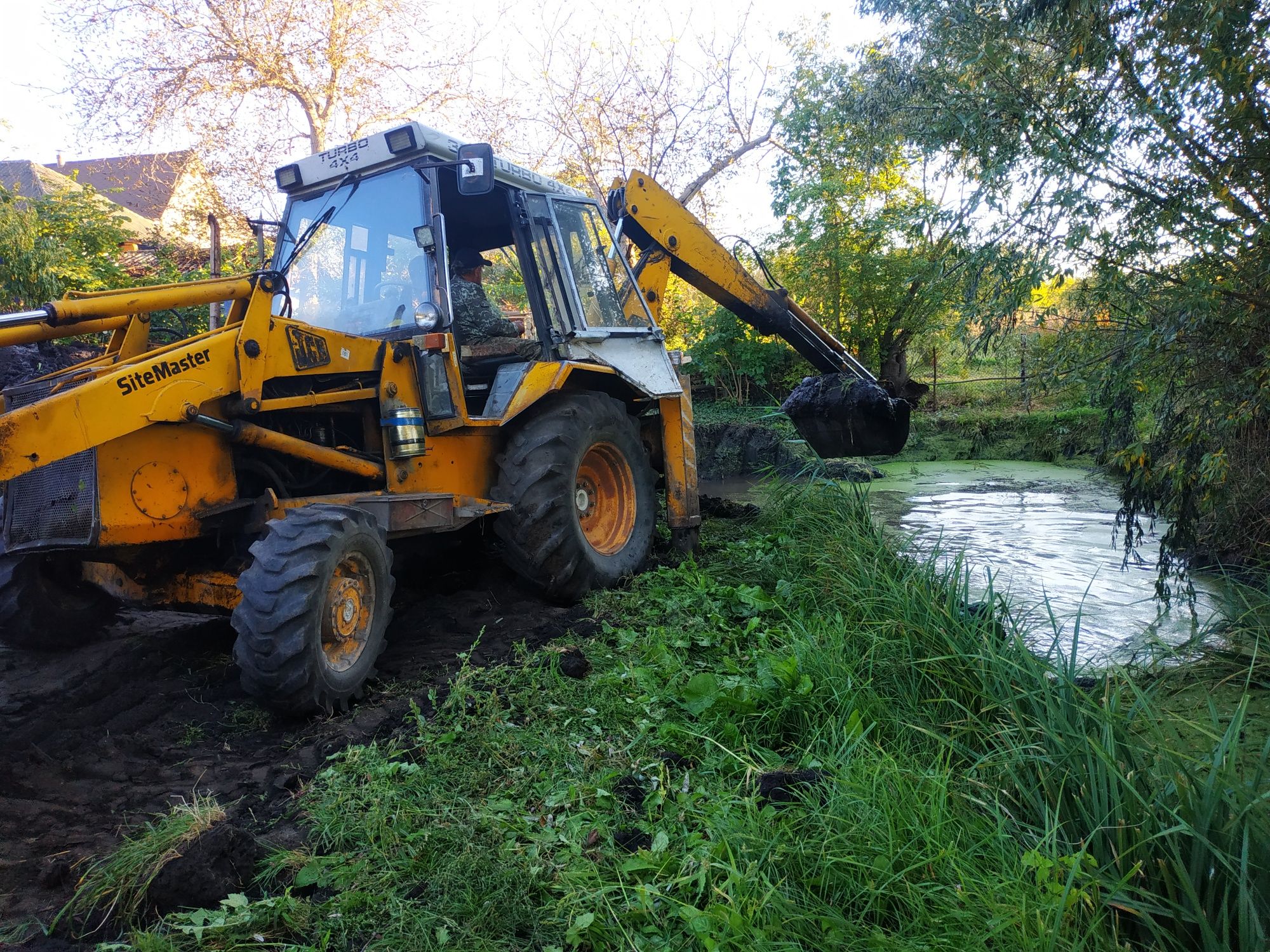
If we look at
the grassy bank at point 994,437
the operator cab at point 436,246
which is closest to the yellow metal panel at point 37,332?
the operator cab at point 436,246

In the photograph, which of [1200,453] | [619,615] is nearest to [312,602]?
[619,615]

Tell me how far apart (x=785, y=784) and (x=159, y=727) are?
2.55 meters

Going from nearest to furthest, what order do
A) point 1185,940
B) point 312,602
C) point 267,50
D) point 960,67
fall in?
point 1185,940
point 312,602
point 960,67
point 267,50

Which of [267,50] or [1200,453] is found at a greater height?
[267,50]

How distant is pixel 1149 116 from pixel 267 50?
16.1 metres

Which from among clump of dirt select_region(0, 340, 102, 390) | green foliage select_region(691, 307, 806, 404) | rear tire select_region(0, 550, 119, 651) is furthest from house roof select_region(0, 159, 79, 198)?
rear tire select_region(0, 550, 119, 651)

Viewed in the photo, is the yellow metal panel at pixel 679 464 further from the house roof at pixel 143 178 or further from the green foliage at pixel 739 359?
the house roof at pixel 143 178

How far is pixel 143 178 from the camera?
57.4 ft

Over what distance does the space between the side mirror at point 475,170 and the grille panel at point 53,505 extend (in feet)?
6.76

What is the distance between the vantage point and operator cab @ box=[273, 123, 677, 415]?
15.4 feet

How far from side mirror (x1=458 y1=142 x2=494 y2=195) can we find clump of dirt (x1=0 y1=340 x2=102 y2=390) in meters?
6.91

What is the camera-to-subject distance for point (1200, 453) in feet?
16.4

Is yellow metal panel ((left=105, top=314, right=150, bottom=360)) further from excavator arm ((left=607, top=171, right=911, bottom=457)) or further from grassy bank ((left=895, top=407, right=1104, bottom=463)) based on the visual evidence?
grassy bank ((left=895, top=407, right=1104, bottom=463))

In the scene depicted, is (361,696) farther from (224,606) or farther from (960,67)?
(960,67)
